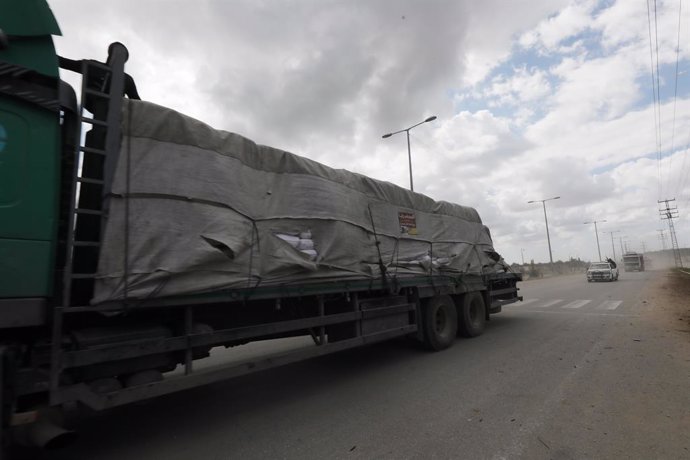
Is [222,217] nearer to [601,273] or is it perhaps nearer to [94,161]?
[94,161]

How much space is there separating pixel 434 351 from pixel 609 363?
114 inches

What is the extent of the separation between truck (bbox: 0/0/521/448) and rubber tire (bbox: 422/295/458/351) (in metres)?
2.24

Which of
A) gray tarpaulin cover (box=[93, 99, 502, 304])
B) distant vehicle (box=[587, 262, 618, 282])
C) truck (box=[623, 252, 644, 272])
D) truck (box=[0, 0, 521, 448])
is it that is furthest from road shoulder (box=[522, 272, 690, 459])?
truck (box=[623, 252, 644, 272])

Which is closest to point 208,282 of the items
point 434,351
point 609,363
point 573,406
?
point 573,406

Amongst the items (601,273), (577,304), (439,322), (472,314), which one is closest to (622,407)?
(439,322)

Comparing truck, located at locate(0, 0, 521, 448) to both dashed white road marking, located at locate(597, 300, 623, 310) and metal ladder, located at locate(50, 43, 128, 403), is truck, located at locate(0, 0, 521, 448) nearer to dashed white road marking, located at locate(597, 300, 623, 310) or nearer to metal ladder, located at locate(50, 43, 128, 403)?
metal ladder, located at locate(50, 43, 128, 403)

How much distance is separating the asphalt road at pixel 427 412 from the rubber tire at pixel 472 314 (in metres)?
1.42

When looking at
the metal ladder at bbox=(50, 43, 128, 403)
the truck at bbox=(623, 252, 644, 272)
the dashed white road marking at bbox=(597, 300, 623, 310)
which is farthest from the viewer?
the truck at bbox=(623, 252, 644, 272)

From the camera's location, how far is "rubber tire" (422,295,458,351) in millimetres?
7480

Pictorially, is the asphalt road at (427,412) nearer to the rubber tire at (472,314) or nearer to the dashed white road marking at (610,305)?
the rubber tire at (472,314)

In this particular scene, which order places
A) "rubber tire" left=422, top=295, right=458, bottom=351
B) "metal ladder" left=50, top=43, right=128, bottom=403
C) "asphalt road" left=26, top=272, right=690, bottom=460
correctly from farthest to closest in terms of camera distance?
"rubber tire" left=422, top=295, right=458, bottom=351, "asphalt road" left=26, top=272, right=690, bottom=460, "metal ladder" left=50, top=43, right=128, bottom=403

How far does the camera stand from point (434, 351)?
7.58 m

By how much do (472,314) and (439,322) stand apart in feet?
5.26

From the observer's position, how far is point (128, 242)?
3.42 m
